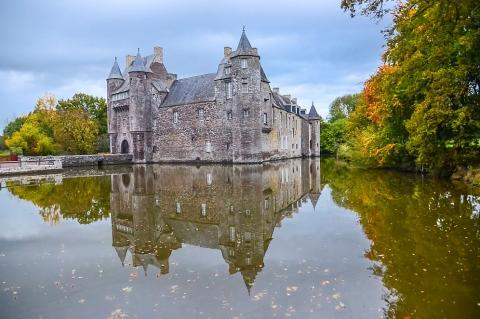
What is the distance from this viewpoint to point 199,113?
40.5m

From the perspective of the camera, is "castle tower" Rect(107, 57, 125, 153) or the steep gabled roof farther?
"castle tower" Rect(107, 57, 125, 153)

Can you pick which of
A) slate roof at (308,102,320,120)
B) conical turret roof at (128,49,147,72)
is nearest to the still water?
conical turret roof at (128,49,147,72)

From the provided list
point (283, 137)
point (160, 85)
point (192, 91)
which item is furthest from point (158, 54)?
point (283, 137)

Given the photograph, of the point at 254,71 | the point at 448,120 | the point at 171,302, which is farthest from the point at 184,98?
the point at 171,302

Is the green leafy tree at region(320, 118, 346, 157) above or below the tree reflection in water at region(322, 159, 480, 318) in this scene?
above

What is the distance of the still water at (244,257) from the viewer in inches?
230

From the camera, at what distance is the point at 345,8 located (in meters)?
8.77

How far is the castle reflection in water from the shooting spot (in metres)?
8.58

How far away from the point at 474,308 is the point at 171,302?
438cm

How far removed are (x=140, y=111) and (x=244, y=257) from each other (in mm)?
36961

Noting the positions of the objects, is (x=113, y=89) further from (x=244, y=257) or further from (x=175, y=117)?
(x=244, y=257)

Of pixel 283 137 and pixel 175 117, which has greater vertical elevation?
pixel 175 117

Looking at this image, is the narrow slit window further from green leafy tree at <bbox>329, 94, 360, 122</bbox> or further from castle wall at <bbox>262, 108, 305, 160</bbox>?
green leafy tree at <bbox>329, 94, 360, 122</bbox>


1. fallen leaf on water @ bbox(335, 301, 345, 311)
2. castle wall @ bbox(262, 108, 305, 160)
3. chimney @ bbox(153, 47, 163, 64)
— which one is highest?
chimney @ bbox(153, 47, 163, 64)
